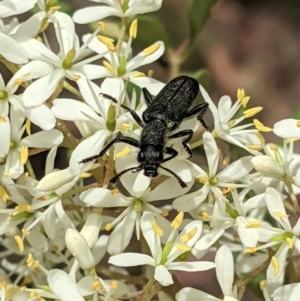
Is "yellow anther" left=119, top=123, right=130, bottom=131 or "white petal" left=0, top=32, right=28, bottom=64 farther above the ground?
"white petal" left=0, top=32, right=28, bottom=64

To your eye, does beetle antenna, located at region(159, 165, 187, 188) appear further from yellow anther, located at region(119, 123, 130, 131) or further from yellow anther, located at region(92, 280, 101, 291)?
yellow anther, located at region(92, 280, 101, 291)

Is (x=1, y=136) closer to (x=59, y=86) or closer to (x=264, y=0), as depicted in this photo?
(x=59, y=86)

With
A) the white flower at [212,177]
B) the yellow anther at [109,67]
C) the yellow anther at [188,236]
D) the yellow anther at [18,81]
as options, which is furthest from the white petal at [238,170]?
the yellow anther at [18,81]

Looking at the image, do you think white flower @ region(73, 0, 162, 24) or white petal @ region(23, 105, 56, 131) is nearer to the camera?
white petal @ region(23, 105, 56, 131)

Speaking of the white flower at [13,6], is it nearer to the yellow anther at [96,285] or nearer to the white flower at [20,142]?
the white flower at [20,142]

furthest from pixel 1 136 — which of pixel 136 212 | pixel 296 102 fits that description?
pixel 296 102

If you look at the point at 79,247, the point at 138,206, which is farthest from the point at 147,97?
the point at 79,247

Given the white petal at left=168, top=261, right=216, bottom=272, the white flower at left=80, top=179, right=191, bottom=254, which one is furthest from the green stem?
the white petal at left=168, top=261, right=216, bottom=272
